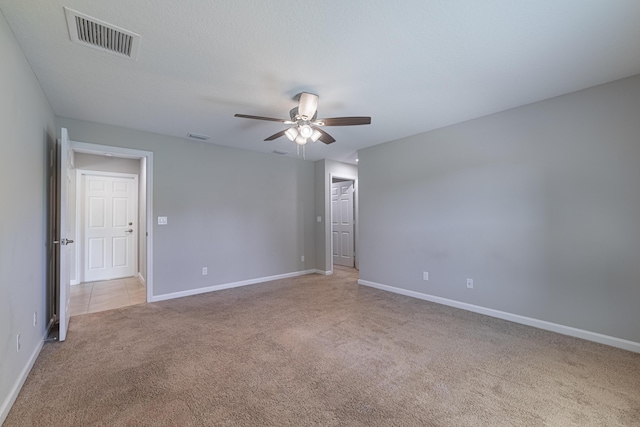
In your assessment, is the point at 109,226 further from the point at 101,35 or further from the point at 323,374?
the point at 323,374

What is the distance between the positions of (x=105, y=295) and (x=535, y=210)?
19.0 feet

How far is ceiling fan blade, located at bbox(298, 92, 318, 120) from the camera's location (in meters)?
2.46

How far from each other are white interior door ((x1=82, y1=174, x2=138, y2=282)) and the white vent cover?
12.9 feet

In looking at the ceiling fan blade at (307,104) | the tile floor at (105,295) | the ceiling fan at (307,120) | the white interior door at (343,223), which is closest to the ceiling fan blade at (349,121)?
the ceiling fan at (307,120)

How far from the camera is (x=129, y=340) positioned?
2602mm

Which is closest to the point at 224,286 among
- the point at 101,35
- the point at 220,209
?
the point at 220,209

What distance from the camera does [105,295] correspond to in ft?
13.5

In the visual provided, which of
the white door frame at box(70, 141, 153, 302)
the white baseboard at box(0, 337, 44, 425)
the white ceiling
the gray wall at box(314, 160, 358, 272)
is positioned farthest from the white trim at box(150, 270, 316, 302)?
the white ceiling

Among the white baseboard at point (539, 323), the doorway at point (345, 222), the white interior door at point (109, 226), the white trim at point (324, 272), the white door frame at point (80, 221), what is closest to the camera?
the white baseboard at point (539, 323)

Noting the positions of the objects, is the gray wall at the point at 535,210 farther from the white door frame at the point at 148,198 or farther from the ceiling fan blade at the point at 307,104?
the white door frame at the point at 148,198

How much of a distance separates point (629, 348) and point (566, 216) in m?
1.22

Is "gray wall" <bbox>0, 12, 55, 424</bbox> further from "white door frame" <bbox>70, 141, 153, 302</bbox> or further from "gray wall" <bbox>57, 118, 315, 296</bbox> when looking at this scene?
"gray wall" <bbox>57, 118, 315, 296</bbox>

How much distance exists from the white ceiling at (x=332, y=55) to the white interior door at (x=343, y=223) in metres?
3.39

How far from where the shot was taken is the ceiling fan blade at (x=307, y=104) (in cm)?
246
